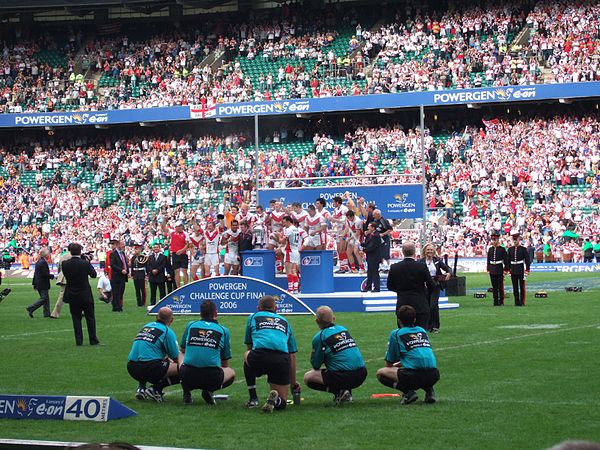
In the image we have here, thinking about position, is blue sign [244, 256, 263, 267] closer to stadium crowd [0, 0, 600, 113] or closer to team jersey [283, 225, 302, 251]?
team jersey [283, 225, 302, 251]

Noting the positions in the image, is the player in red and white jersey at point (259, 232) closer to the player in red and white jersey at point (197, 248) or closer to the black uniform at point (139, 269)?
the player in red and white jersey at point (197, 248)

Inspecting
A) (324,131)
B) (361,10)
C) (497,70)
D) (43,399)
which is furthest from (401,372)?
(361,10)

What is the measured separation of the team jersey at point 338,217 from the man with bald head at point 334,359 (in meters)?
14.5

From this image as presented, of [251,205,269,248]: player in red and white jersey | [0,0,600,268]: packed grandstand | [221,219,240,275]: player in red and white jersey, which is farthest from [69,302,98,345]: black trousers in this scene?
[0,0,600,268]: packed grandstand

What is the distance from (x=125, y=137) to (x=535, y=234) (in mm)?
26526

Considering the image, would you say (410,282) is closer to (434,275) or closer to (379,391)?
(379,391)

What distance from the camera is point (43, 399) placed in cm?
1112

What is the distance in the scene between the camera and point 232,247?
1067 inches

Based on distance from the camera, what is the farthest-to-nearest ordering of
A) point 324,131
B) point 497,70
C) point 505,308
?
point 324,131, point 497,70, point 505,308

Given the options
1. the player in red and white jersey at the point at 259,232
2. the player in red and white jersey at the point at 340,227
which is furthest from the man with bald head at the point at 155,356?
the player in red and white jersey at the point at 259,232

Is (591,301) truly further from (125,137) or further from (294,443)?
(125,137)

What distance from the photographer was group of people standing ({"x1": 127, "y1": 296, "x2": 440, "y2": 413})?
11.4m

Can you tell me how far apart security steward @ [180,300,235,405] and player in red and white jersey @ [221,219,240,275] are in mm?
15071

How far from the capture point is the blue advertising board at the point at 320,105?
46803mm
